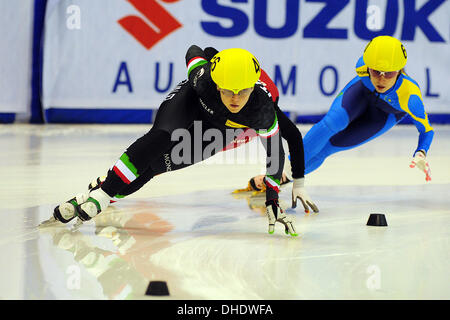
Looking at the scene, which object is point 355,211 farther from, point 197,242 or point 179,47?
point 179,47

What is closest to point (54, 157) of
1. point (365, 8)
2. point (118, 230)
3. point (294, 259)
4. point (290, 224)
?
point (118, 230)

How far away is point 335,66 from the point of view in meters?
9.77

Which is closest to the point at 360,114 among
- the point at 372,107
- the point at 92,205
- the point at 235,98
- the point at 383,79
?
the point at 372,107

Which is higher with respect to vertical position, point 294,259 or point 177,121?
point 177,121

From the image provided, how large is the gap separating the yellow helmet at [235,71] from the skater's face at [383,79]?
1.18 meters

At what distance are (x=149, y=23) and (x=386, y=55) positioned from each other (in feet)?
17.4

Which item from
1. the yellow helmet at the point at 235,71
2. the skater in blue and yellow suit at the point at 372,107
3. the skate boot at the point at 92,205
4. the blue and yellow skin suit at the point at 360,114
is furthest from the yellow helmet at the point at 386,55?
the skate boot at the point at 92,205

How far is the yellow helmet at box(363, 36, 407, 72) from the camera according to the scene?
4348mm

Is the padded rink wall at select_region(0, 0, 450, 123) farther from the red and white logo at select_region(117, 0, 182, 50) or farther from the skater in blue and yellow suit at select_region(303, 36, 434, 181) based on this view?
the skater in blue and yellow suit at select_region(303, 36, 434, 181)

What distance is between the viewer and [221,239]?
12.3ft

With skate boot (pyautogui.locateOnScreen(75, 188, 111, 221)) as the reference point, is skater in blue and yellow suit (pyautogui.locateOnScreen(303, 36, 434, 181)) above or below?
above

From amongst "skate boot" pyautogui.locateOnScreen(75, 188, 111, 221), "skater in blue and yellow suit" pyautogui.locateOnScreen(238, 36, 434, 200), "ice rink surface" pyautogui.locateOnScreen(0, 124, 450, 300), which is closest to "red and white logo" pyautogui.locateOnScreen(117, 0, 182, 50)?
"ice rink surface" pyautogui.locateOnScreen(0, 124, 450, 300)

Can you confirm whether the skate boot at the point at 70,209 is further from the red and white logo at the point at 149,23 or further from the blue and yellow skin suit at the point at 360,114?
the red and white logo at the point at 149,23
